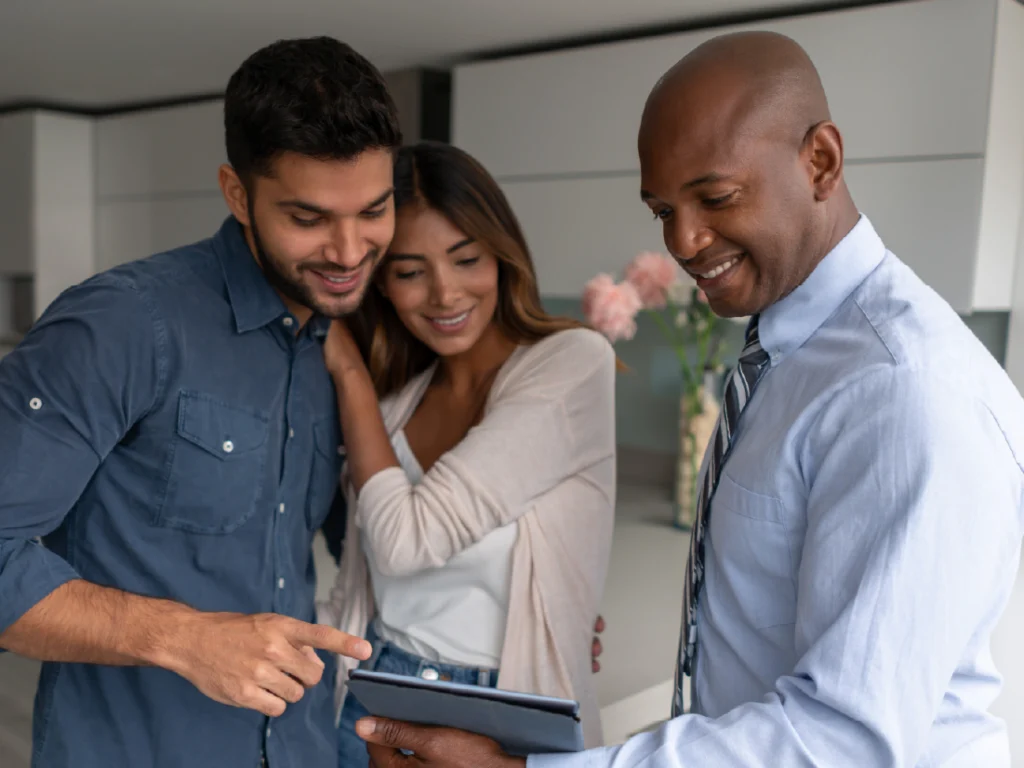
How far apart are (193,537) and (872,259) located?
73cm

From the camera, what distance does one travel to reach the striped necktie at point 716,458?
0.85m

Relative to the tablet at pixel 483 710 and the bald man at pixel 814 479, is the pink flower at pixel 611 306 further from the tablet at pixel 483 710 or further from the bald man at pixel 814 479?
the tablet at pixel 483 710

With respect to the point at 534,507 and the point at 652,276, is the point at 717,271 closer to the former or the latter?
the point at 534,507

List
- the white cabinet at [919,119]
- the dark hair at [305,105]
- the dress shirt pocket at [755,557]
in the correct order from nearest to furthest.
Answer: the dress shirt pocket at [755,557]
the dark hair at [305,105]
the white cabinet at [919,119]

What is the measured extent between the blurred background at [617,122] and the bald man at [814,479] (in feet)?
2.70

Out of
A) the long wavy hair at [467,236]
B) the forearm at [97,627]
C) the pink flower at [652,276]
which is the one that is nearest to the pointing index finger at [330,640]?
the forearm at [97,627]

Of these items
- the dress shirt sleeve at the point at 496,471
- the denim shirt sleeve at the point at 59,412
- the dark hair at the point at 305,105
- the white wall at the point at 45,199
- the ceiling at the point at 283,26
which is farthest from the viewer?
the white wall at the point at 45,199

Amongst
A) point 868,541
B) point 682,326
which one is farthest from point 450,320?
point 682,326

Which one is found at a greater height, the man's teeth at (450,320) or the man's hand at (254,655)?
the man's teeth at (450,320)

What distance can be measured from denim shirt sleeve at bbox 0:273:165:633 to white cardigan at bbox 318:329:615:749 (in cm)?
36

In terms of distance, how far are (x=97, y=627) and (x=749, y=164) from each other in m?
0.69

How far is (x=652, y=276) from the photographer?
2.28m

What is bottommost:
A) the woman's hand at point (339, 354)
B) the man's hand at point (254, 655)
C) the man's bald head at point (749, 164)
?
the man's hand at point (254, 655)

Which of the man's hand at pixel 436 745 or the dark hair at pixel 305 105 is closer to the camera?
the man's hand at pixel 436 745
